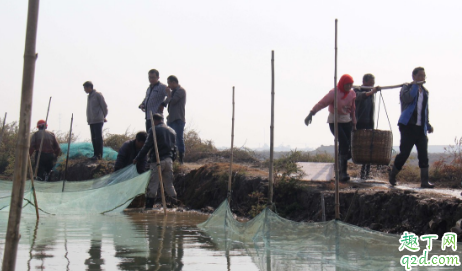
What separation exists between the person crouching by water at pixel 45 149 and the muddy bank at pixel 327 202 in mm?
3224

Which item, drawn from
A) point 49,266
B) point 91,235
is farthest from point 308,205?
point 49,266

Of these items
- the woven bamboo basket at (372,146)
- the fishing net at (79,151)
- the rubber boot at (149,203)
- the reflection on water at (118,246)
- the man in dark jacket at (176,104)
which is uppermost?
the man in dark jacket at (176,104)

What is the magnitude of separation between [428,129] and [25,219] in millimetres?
6070

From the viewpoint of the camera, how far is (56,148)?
12711mm

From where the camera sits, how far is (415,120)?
8.04m

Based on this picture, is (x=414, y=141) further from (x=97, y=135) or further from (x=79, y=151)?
(x=79, y=151)

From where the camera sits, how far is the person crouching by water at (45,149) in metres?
12.4

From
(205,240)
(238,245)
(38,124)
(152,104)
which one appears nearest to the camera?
(238,245)

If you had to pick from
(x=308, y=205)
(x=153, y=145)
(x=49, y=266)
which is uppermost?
(x=153, y=145)

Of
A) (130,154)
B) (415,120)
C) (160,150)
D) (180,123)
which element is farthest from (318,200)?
(130,154)

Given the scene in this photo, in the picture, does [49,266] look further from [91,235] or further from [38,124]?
[38,124]

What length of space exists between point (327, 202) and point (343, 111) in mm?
1498

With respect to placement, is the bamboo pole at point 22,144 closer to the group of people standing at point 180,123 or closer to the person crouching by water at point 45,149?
the group of people standing at point 180,123

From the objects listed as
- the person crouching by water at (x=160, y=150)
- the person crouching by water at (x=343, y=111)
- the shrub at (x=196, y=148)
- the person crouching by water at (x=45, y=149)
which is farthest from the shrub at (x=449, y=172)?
the person crouching by water at (x=45, y=149)
